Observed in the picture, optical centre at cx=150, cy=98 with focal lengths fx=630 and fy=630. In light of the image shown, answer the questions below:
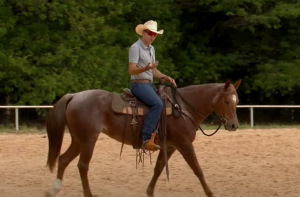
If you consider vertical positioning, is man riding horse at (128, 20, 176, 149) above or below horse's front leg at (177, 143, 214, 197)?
above

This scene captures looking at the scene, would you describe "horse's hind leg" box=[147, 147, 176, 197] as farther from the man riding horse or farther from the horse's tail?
the horse's tail

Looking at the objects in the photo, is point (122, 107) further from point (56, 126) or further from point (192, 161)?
point (192, 161)

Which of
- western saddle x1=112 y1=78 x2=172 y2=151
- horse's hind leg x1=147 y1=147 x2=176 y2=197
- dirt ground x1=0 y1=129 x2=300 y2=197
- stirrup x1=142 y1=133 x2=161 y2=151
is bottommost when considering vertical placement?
dirt ground x1=0 y1=129 x2=300 y2=197

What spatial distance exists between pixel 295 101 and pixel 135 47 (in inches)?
763

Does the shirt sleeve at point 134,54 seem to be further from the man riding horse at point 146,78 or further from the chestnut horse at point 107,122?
the chestnut horse at point 107,122

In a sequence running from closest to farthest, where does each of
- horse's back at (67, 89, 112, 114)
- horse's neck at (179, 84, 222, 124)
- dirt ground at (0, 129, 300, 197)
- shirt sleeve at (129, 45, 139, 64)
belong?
shirt sleeve at (129, 45, 139, 64) → horse's back at (67, 89, 112, 114) → horse's neck at (179, 84, 222, 124) → dirt ground at (0, 129, 300, 197)

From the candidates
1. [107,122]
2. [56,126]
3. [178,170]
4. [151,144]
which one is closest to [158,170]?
[151,144]

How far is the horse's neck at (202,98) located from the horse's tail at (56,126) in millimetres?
1631

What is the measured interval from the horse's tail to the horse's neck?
1.63 metres

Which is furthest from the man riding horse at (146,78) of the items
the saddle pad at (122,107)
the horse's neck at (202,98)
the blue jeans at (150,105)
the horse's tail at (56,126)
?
the horse's tail at (56,126)

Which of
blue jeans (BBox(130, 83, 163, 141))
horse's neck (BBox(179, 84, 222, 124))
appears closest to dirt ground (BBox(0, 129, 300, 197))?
blue jeans (BBox(130, 83, 163, 141))

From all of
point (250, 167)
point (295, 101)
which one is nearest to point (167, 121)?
point (250, 167)

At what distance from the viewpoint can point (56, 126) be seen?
8.40 metres

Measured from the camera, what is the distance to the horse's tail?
27.5 feet
